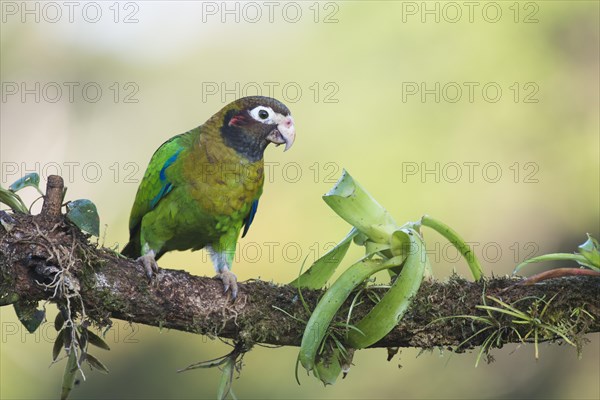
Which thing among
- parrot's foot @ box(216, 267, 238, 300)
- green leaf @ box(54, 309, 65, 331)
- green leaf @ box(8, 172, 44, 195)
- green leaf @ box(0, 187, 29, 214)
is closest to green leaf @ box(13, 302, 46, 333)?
green leaf @ box(54, 309, 65, 331)

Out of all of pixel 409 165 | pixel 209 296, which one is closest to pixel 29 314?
pixel 209 296

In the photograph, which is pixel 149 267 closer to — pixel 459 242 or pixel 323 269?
pixel 323 269

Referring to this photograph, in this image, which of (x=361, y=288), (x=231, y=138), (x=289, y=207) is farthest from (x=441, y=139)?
(x=361, y=288)

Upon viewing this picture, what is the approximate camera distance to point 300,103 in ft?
22.6

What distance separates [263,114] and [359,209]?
1.40 meters

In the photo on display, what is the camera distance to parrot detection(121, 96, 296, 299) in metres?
4.18

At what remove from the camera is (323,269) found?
10.6 ft

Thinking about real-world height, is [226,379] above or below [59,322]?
below

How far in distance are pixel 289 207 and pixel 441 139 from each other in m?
1.52

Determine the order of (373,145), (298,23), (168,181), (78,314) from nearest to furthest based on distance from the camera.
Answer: (78,314) < (168,181) < (373,145) < (298,23)

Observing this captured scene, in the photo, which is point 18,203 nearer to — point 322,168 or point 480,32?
point 322,168

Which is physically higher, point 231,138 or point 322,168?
point 231,138

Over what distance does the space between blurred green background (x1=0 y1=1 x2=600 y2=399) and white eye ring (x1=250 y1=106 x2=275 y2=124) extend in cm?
214

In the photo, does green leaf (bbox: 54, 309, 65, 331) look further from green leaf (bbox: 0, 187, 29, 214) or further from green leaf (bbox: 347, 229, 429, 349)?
green leaf (bbox: 347, 229, 429, 349)
